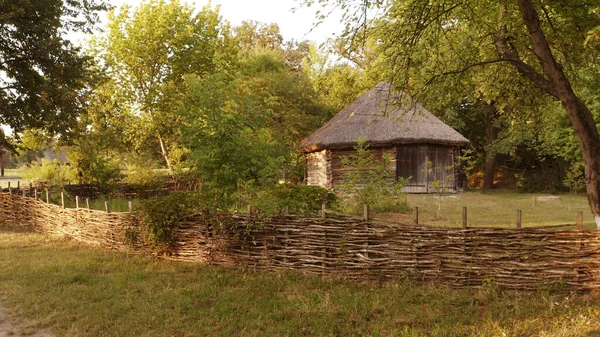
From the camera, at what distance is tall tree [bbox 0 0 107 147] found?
51.9ft

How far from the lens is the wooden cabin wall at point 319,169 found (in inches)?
871

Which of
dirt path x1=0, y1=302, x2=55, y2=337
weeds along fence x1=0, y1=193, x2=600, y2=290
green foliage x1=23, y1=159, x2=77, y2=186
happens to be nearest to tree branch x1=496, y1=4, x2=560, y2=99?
weeds along fence x1=0, y1=193, x2=600, y2=290

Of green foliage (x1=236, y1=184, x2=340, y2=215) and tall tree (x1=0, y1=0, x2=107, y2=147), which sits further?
tall tree (x1=0, y1=0, x2=107, y2=147)

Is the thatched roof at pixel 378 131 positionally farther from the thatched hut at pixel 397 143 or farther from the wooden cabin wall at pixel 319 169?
the wooden cabin wall at pixel 319 169

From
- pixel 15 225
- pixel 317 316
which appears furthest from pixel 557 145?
pixel 15 225

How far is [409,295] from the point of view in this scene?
574cm

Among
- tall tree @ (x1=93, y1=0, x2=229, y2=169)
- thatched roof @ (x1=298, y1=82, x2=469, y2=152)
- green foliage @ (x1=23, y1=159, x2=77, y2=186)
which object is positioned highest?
tall tree @ (x1=93, y1=0, x2=229, y2=169)

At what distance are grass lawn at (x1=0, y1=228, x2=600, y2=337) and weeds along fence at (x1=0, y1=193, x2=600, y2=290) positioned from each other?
0.20m

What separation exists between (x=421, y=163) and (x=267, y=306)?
675 inches

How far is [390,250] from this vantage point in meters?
6.22

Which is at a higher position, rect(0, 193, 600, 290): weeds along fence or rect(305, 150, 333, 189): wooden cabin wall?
rect(305, 150, 333, 189): wooden cabin wall

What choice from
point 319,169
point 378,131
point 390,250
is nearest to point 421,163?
point 378,131

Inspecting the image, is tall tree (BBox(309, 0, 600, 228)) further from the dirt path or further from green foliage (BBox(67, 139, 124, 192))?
green foliage (BBox(67, 139, 124, 192))

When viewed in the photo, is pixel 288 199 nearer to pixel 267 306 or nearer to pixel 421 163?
pixel 267 306
